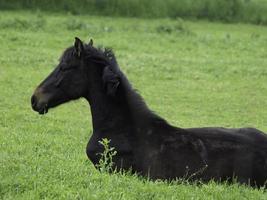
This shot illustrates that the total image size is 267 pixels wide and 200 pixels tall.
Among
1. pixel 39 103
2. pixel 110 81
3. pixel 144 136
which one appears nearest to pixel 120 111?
pixel 110 81

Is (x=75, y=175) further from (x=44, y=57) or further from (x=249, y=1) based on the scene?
(x=249, y=1)

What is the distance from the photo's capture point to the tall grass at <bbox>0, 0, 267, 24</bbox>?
34031mm

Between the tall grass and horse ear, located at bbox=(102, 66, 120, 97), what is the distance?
1015 inches

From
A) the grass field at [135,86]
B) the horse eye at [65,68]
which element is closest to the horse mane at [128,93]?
the horse eye at [65,68]

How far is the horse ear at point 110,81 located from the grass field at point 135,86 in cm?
100

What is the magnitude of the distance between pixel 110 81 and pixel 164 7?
2797cm

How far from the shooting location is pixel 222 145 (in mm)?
8008

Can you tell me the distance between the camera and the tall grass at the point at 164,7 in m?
34.0

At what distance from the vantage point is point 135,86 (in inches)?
765

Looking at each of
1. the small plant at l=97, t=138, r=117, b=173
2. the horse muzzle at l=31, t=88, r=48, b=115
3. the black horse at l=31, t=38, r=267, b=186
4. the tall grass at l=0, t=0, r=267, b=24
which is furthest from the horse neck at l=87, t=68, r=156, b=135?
the tall grass at l=0, t=0, r=267, b=24

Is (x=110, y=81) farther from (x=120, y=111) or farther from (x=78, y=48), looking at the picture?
(x=78, y=48)

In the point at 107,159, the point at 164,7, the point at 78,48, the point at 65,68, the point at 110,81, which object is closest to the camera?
the point at 107,159

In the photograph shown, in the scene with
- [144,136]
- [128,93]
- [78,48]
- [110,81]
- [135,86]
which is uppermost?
[78,48]

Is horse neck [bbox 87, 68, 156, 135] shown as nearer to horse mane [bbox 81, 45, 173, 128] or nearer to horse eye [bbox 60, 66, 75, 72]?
horse mane [bbox 81, 45, 173, 128]
